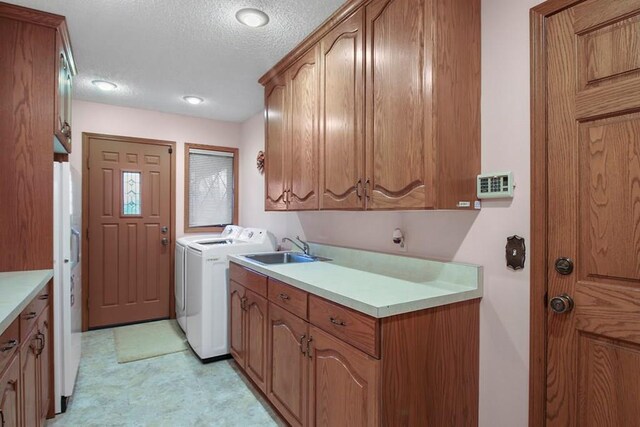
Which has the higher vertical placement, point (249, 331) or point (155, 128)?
point (155, 128)

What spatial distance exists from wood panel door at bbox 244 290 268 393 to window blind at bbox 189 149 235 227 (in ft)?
6.48

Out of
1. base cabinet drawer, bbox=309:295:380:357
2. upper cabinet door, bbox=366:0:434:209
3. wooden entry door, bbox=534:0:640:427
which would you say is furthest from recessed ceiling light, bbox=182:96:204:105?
wooden entry door, bbox=534:0:640:427

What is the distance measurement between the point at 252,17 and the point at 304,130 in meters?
0.70

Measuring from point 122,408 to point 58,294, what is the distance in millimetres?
822

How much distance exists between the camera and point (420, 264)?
1.79m

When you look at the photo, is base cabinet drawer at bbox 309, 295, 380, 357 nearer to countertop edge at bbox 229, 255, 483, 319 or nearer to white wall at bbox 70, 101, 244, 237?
countertop edge at bbox 229, 255, 483, 319

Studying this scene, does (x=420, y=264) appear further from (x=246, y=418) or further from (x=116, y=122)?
(x=116, y=122)

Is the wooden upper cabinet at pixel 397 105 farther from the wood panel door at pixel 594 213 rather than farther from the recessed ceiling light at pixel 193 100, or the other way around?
the recessed ceiling light at pixel 193 100

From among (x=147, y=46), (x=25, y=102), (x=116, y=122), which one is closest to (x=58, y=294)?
(x=25, y=102)

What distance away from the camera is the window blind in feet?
13.3

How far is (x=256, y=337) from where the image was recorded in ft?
7.51

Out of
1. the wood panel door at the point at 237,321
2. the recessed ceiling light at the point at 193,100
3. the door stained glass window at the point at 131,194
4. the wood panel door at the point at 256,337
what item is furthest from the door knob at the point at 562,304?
the door stained glass window at the point at 131,194

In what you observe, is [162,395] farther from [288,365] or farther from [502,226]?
[502,226]

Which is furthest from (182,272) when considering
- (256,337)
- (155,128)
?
(155,128)
